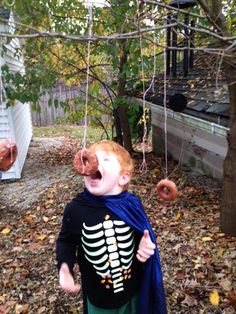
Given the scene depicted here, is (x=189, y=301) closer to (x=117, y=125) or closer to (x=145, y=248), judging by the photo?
(x=145, y=248)

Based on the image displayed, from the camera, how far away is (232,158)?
10.9ft

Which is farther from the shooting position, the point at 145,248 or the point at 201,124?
the point at 201,124

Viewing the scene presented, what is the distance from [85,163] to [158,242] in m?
2.56

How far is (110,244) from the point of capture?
1.72m

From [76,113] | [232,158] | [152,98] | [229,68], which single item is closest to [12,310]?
[232,158]

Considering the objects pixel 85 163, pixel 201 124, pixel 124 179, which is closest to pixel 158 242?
pixel 201 124

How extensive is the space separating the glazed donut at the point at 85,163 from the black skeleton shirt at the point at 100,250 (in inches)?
11.5

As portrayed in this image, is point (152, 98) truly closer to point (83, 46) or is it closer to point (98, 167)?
point (83, 46)

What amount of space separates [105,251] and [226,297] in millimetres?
1590

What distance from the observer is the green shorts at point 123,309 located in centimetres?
184

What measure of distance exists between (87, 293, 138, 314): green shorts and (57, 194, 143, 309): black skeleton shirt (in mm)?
36

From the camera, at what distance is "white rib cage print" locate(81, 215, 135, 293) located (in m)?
1.71

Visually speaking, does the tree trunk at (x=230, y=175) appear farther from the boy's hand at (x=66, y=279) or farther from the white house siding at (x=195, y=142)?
the boy's hand at (x=66, y=279)

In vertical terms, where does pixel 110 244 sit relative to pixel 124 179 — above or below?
below
